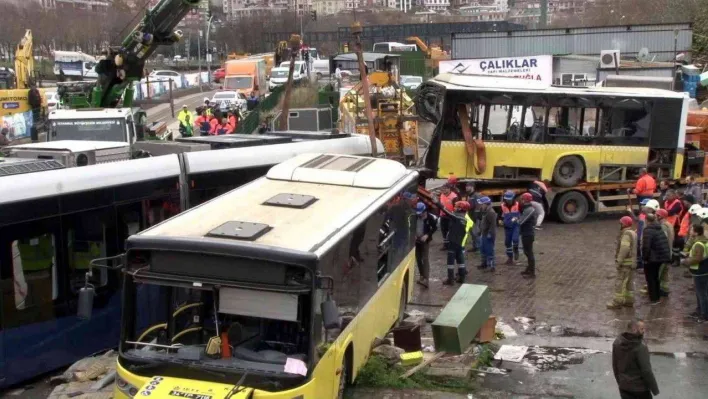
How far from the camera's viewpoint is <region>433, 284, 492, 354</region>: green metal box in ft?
39.2

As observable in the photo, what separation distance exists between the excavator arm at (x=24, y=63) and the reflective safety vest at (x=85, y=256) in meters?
30.7

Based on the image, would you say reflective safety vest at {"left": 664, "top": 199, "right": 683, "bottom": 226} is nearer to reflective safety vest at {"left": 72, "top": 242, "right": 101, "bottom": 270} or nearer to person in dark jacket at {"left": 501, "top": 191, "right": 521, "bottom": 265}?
person in dark jacket at {"left": 501, "top": 191, "right": 521, "bottom": 265}

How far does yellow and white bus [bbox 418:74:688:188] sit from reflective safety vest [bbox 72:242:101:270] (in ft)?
38.9

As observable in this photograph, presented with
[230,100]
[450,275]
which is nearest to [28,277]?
[450,275]

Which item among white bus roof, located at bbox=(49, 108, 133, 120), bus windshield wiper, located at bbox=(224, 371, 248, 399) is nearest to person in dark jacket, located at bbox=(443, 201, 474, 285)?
bus windshield wiper, located at bbox=(224, 371, 248, 399)

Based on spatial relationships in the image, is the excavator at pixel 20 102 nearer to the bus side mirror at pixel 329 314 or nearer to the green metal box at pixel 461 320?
the green metal box at pixel 461 320

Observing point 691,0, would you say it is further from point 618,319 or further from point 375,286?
→ point 375,286

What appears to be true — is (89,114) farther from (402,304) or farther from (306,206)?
(306,206)

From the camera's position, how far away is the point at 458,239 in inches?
669

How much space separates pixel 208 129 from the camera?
3253cm

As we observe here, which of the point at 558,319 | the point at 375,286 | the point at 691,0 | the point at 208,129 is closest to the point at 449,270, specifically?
the point at 558,319

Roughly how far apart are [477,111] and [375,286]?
12196mm

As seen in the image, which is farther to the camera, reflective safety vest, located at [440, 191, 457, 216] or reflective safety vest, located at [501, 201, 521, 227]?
reflective safety vest, located at [440, 191, 457, 216]

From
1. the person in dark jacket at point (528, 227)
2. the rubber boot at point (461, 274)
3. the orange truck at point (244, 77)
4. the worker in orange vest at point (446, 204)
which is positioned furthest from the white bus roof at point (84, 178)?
the orange truck at point (244, 77)
